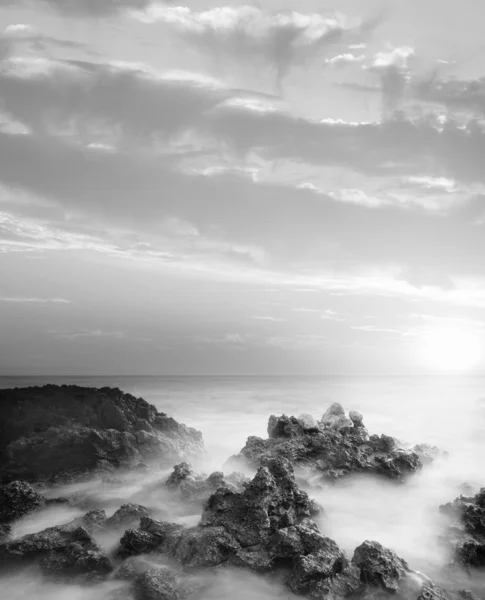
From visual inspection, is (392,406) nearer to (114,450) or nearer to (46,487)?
(114,450)

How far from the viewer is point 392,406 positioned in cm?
4575

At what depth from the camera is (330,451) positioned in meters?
20.0

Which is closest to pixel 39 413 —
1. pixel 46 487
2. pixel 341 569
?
pixel 46 487

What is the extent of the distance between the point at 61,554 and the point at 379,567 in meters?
8.52

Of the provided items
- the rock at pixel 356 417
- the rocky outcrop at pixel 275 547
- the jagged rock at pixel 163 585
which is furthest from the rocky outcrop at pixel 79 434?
the jagged rock at pixel 163 585

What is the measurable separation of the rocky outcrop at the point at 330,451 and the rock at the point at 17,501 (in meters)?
7.83

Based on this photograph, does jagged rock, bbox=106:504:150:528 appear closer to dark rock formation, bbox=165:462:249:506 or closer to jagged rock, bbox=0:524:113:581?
jagged rock, bbox=0:524:113:581

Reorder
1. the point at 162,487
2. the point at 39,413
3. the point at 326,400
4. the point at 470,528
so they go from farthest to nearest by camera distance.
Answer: the point at 326,400, the point at 39,413, the point at 162,487, the point at 470,528

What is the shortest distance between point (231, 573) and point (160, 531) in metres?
2.52

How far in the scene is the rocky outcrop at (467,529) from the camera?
1361 cm

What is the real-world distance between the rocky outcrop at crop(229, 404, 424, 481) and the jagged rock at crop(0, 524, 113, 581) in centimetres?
780

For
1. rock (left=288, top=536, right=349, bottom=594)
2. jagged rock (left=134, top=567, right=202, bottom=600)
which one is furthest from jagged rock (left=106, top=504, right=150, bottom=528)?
rock (left=288, top=536, right=349, bottom=594)

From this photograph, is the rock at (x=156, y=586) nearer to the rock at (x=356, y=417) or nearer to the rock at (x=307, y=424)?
the rock at (x=307, y=424)

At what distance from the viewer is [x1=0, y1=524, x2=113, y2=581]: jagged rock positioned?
12219 millimetres
